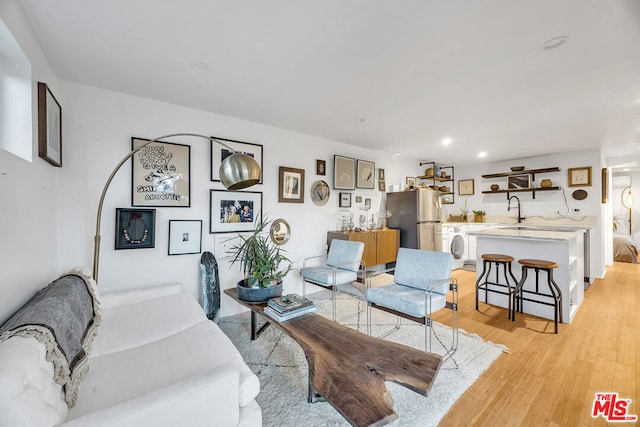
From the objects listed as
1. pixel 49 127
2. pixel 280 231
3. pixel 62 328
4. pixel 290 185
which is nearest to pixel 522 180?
pixel 290 185

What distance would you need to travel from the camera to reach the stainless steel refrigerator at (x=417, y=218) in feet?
15.2

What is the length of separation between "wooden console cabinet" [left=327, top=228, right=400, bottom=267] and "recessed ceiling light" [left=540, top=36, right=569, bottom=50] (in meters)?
2.81

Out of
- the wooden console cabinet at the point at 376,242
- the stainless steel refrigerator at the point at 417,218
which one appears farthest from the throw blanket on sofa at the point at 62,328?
the stainless steel refrigerator at the point at 417,218

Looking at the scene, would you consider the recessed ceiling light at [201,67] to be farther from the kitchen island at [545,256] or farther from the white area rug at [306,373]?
the kitchen island at [545,256]

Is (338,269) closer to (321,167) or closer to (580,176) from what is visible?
(321,167)

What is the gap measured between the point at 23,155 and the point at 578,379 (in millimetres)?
4047

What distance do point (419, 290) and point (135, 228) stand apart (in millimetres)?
2764

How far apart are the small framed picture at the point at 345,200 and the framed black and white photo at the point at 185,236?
7.30 ft

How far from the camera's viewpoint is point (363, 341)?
1.53 meters

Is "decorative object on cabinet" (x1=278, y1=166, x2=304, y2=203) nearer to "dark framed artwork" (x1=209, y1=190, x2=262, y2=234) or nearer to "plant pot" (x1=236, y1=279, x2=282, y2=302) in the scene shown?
"dark framed artwork" (x1=209, y1=190, x2=262, y2=234)

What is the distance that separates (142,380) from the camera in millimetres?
1290

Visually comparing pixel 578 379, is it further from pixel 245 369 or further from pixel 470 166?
pixel 470 166

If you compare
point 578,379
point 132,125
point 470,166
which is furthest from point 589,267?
point 132,125

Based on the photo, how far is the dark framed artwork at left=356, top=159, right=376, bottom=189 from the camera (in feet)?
15.2
